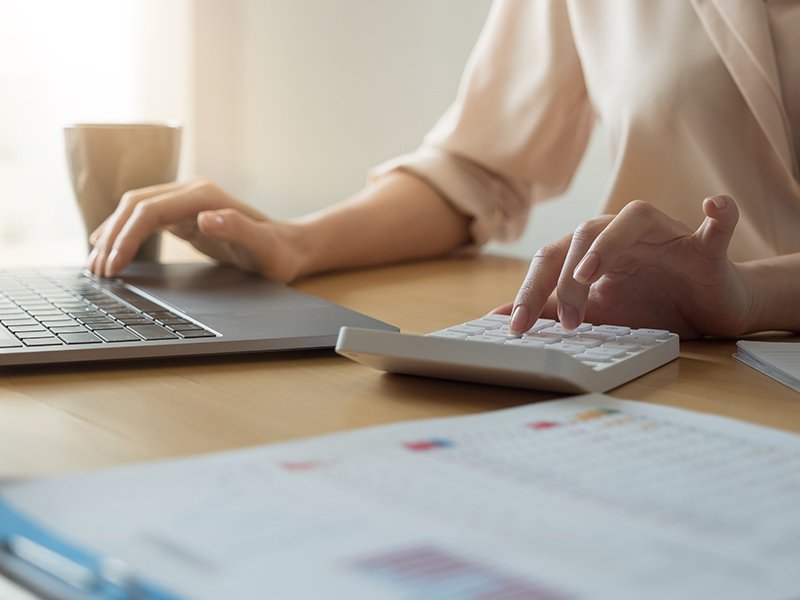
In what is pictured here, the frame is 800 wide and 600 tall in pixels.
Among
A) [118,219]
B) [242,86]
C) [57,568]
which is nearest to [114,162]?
[118,219]

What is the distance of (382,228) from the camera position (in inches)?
47.9

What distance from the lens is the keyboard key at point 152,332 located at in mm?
712

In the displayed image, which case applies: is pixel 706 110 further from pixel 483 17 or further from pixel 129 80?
pixel 129 80

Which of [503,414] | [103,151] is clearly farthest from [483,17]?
[503,414]

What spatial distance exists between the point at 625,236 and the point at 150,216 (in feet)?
1.74

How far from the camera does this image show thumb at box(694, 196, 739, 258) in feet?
2.32

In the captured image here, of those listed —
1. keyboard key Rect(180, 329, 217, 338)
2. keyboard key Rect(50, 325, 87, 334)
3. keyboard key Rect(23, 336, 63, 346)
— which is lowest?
keyboard key Rect(180, 329, 217, 338)

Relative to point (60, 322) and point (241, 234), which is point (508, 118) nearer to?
point (241, 234)

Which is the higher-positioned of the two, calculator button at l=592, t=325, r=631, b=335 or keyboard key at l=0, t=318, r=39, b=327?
calculator button at l=592, t=325, r=631, b=335

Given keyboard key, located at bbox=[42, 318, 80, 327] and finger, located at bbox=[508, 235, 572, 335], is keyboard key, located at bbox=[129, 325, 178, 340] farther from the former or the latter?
finger, located at bbox=[508, 235, 572, 335]

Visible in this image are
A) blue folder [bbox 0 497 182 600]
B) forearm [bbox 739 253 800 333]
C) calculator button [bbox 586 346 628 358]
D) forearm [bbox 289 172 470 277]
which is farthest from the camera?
forearm [bbox 289 172 470 277]

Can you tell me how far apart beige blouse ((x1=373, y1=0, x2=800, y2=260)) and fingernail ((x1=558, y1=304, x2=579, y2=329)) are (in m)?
0.39

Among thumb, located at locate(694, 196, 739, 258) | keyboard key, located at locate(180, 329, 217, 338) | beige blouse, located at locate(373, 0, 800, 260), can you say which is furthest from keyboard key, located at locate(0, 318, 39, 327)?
beige blouse, located at locate(373, 0, 800, 260)

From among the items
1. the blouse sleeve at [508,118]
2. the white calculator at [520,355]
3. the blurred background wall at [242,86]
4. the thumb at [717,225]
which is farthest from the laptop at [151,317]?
the blurred background wall at [242,86]
